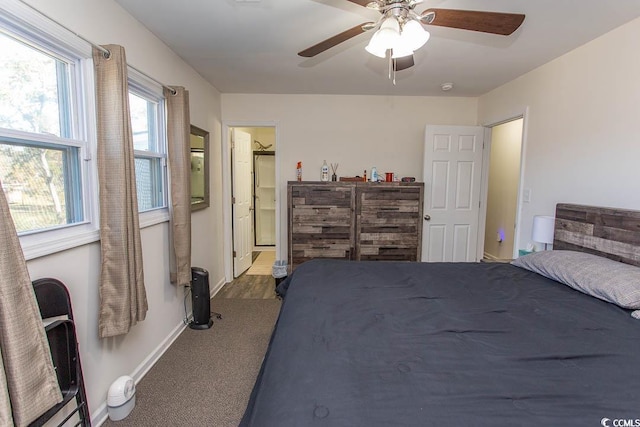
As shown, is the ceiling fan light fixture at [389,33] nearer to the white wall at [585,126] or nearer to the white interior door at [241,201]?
the white wall at [585,126]

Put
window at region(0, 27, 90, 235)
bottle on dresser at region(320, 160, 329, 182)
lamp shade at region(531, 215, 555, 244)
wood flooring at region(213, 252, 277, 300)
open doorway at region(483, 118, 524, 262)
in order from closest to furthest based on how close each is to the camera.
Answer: window at region(0, 27, 90, 235) → lamp shade at region(531, 215, 555, 244) → wood flooring at region(213, 252, 277, 300) → bottle on dresser at region(320, 160, 329, 182) → open doorway at region(483, 118, 524, 262)

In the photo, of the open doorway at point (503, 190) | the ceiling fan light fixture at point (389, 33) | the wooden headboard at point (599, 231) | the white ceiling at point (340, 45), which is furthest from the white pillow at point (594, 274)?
the open doorway at point (503, 190)

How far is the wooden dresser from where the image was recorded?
11.6 feet

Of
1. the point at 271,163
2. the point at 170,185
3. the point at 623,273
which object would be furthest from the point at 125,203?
the point at 271,163

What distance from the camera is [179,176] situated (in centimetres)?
242

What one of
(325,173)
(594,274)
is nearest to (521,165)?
(594,274)

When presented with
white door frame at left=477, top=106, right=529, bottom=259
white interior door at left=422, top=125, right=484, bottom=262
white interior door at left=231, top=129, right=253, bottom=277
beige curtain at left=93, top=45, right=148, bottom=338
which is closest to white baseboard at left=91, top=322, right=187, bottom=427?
beige curtain at left=93, top=45, right=148, bottom=338

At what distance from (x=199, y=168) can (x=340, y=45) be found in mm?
1887

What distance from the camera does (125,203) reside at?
171cm

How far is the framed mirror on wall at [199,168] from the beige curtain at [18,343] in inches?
77.2

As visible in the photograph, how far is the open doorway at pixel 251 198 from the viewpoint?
4.20 meters

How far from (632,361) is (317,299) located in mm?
1273

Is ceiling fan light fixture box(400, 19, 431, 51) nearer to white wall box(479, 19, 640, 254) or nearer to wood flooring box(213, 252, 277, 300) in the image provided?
white wall box(479, 19, 640, 254)

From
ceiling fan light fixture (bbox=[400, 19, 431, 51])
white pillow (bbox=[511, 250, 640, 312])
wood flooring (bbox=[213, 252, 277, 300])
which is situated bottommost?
wood flooring (bbox=[213, 252, 277, 300])
